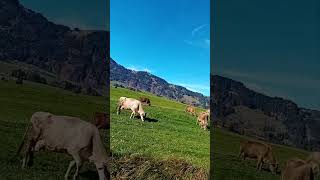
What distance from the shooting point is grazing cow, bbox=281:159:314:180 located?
12.4 metres

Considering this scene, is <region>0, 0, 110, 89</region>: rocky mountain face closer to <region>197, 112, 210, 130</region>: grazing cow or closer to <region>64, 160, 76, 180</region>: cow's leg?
<region>64, 160, 76, 180</region>: cow's leg

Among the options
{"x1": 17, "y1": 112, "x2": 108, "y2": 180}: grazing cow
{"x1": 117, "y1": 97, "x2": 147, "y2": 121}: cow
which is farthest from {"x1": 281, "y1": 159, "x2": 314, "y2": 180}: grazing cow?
{"x1": 117, "y1": 97, "x2": 147, "y2": 121}: cow

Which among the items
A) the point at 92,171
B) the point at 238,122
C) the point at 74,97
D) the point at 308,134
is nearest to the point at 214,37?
the point at 238,122

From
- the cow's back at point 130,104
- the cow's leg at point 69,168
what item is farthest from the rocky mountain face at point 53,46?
the cow's back at point 130,104

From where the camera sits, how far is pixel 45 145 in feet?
35.9

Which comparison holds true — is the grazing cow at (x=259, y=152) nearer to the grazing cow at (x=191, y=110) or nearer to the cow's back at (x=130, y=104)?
the cow's back at (x=130, y=104)

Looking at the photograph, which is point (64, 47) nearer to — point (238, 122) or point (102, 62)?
point (102, 62)

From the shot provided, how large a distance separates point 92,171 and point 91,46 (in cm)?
295

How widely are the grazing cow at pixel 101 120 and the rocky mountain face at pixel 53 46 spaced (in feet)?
2.33

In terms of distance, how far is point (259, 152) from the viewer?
15.8 m

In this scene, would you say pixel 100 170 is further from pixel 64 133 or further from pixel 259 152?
pixel 259 152

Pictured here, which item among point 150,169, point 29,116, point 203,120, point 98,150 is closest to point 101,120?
point 98,150

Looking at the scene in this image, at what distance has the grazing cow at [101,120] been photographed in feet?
39.3

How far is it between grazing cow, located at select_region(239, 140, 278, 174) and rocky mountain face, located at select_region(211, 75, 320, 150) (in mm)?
608
